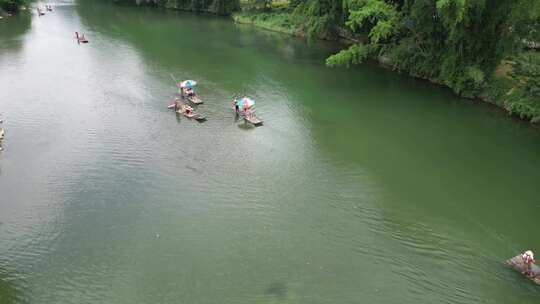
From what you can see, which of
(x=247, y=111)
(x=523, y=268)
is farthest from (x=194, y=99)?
(x=523, y=268)

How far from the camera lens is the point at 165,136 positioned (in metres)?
24.7

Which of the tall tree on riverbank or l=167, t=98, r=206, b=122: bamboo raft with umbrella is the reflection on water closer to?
l=167, t=98, r=206, b=122: bamboo raft with umbrella

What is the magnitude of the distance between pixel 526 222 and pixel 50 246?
18090 mm

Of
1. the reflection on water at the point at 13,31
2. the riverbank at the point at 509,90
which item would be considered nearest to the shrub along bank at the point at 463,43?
the riverbank at the point at 509,90

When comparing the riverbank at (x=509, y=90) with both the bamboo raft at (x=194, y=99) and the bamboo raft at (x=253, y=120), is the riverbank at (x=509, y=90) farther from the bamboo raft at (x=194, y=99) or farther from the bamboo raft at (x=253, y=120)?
the bamboo raft at (x=194, y=99)

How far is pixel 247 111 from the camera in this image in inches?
1053

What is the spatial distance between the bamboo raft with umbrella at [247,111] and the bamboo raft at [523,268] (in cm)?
1524

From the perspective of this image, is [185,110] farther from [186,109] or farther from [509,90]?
[509,90]

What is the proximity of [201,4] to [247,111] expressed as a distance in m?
54.1

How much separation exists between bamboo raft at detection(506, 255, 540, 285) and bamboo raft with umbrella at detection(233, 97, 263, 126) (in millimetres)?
15238

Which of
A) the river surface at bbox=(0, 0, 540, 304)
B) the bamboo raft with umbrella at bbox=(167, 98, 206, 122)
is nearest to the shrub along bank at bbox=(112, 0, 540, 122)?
the river surface at bbox=(0, 0, 540, 304)

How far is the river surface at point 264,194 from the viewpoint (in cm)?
1449

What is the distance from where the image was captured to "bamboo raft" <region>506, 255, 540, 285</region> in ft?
45.6

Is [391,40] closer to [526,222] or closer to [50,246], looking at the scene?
[526,222]
